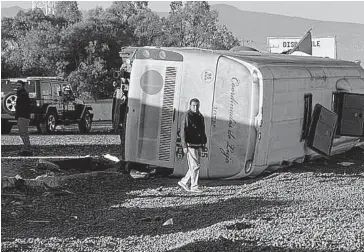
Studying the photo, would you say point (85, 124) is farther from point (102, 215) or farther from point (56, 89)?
point (102, 215)

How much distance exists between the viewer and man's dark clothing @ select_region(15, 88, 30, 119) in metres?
19.5

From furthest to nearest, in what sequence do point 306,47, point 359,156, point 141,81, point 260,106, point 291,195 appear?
1. point 306,47
2. point 359,156
3. point 141,81
4. point 260,106
5. point 291,195

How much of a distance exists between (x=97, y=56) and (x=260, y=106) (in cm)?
3800

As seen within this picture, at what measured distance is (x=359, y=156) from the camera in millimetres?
19766

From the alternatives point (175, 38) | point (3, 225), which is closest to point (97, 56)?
point (175, 38)

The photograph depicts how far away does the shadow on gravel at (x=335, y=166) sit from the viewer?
16.2m

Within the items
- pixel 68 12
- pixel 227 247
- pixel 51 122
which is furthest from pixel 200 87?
pixel 68 12

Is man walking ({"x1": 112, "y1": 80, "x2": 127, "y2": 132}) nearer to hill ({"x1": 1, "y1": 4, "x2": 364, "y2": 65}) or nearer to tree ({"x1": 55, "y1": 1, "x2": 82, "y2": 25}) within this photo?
tree ({"x1": 55, "y1": 1, "x2": 82, "y2": 25})

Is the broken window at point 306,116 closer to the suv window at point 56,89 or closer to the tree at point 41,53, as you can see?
the suv window at point 56,89

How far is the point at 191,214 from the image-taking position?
11188mm

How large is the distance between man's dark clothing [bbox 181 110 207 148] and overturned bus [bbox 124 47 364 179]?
1.20 metres

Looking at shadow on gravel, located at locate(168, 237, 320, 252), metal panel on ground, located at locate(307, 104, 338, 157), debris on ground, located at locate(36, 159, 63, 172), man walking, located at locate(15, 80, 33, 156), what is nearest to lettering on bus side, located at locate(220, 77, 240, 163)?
metal panel on ground, located at locate(307, 104, 338, 157)

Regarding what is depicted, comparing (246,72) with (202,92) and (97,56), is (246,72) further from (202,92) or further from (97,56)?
(97,56)

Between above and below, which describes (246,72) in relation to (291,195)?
above
